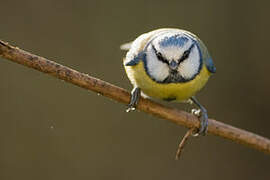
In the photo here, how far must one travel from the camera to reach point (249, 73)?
10.4 feet

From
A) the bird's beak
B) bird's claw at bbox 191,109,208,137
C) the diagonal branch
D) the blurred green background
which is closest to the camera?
the diagonal branch

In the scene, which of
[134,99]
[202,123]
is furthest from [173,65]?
[202,123]

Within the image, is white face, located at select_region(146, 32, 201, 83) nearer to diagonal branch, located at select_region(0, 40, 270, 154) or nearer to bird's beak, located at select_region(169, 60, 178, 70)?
bird's beak, located at select_region(169, 60, 178, 70)

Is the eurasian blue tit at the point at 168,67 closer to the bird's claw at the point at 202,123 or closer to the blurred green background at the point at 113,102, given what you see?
the bird's claw at the point at 202,123

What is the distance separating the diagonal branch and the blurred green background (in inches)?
41.1

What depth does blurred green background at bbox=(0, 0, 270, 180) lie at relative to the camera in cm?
293

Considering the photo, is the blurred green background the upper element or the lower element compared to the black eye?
upper

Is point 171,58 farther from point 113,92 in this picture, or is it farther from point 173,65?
point 113,92

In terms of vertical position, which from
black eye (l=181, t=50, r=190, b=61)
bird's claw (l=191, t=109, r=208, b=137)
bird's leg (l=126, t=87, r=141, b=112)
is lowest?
bird's claw (l=191, t=109, r=208, b=137)

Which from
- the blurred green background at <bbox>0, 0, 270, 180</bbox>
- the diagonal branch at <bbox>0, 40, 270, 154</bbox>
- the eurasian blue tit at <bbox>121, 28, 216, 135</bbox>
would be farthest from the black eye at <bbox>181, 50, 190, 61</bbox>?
the blurred green background at <bbox>0, 0, 270, 180</bbox>

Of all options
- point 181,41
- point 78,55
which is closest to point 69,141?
point 78,55

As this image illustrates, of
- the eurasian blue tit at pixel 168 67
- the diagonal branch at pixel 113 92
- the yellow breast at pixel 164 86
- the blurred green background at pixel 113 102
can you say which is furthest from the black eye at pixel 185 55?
the blurred green background at pixel 113 102

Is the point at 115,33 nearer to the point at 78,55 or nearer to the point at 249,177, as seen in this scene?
the point at 78,55

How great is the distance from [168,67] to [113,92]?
0.78 feet
